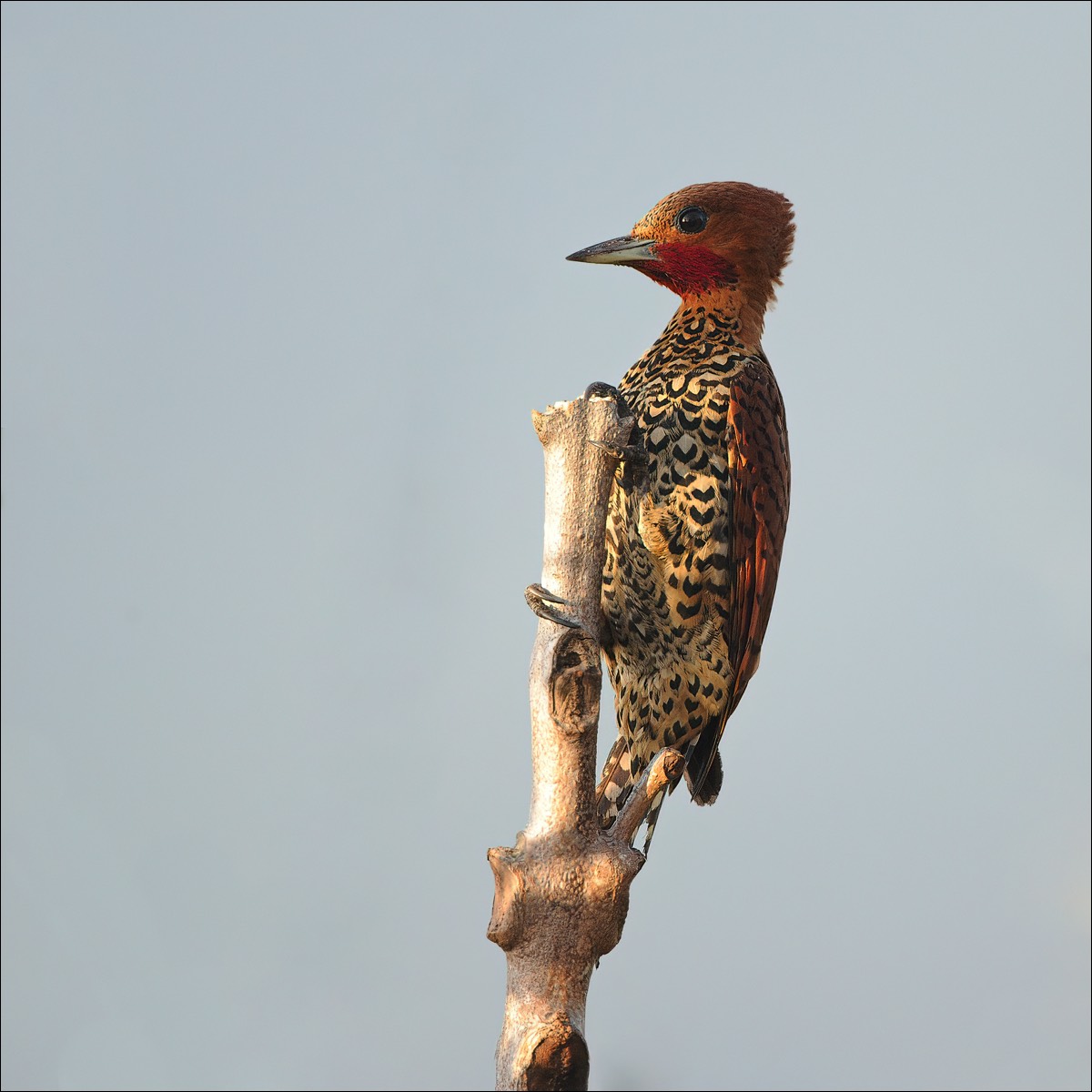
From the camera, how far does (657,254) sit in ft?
11.6

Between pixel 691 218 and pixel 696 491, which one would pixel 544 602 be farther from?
pixel 691 218

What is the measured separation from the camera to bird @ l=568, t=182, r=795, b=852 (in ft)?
11.1

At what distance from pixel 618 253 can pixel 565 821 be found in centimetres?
161

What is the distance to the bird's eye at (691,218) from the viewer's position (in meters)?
3.52

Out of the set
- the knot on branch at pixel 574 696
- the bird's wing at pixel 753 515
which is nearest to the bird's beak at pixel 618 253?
the bird's wing at pixel 753 515

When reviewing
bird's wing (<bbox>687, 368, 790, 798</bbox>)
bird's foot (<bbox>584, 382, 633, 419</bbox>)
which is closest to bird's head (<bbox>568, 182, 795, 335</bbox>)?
bird's wing (<bbox>687, 368, 790, 798</bbox>)

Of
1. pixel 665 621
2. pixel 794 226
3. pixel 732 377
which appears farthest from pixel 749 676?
pixel 794 226

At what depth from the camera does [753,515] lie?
3.40 m

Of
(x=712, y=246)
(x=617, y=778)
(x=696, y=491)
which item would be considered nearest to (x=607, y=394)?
(x=696, y=491)

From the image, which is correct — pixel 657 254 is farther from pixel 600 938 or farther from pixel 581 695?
pixel 600 938

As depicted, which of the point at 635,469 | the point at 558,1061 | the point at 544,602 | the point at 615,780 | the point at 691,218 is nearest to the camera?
the point at 558,1061

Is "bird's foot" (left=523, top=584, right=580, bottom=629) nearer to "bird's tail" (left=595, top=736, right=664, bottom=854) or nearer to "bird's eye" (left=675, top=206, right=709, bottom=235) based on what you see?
"bird's tail" (left=595, top=736, right=664, bottom=854)

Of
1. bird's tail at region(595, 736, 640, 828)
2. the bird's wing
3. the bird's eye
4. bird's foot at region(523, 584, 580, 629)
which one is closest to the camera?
bird's foot at region(523, 584, 580, 629)

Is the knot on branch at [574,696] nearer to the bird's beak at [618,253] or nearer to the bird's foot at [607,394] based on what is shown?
the bird's foot at [607,394]
